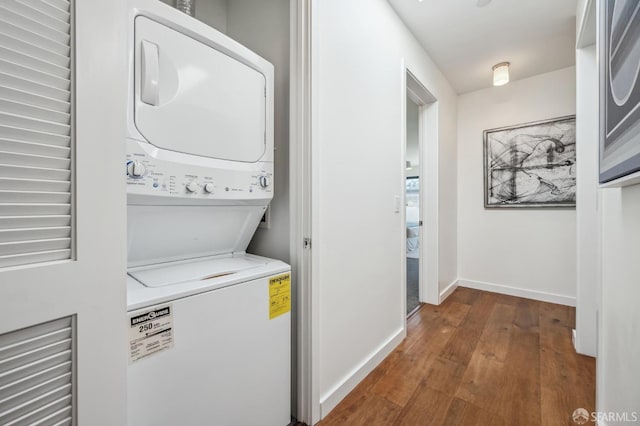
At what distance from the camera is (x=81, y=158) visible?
21.5 inches

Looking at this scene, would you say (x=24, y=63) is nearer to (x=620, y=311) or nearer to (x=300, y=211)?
(x=300, y=211)

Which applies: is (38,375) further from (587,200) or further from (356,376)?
(587,200)

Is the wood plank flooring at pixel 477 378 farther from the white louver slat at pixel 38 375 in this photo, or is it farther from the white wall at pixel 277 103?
the white louver slat at pixel 38 375

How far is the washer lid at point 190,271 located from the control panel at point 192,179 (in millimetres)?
271

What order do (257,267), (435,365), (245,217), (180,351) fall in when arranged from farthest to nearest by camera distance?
(435,365) < (245,217) < (257,267) < (180,351)

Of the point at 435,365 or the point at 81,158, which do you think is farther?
the point at 435,365

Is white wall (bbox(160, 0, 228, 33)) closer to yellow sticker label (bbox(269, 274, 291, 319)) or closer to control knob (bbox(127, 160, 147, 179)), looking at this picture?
control knob (bbox(127, 160, 147, 179))

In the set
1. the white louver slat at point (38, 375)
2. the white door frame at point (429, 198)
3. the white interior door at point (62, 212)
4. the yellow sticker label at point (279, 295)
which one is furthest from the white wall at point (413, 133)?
the white louver slat at point (38, 375)

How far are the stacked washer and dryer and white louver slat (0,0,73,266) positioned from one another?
0.23 meters

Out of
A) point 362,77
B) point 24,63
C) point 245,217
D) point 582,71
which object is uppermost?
point 582,71

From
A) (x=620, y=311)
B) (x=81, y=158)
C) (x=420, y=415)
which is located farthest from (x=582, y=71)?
(x=81, y=158)

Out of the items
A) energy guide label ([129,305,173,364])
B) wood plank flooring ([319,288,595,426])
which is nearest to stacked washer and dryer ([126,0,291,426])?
energy guide label ([129,305,173,364])

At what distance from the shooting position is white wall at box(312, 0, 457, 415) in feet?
4.18

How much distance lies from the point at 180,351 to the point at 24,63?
751mm
